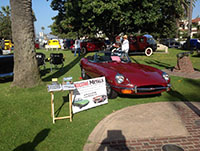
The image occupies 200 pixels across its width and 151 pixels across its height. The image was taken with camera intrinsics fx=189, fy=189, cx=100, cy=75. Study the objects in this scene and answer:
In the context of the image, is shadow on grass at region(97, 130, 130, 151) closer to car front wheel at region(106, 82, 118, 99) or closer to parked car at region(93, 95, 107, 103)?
parked car at region(93, 95, 107, 103)

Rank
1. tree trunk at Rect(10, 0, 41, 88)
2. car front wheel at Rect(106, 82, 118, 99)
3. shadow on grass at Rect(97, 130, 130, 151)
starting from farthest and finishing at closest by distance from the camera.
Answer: tree trunk at Rect(10, 0, 41, 88) < car front wheel at Rect(106, 82, 118, 99) < shadow on grass at Rect(97, 130, 130, 151)

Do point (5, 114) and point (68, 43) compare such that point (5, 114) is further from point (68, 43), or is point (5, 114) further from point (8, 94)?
point (68, 43)

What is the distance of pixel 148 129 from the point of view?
149 inches

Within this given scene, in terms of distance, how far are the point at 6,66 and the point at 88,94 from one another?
5.01 m

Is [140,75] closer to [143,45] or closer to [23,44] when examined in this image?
[23,44]

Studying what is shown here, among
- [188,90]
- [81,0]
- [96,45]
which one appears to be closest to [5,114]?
[188,90]

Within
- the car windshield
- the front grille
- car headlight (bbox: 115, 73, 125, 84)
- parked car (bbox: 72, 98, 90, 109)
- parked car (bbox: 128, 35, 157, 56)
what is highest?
parked car (bbox: 128, 35, 157, 56)

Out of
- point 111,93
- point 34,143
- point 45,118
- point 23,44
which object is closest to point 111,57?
point 111,93

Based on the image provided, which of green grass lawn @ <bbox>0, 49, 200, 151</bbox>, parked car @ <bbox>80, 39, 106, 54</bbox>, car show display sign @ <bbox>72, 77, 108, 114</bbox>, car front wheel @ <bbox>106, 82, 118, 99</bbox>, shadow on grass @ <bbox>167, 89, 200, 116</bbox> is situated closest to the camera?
green grass lawn @ <bbox>0, 49, 200, 151</bbox>

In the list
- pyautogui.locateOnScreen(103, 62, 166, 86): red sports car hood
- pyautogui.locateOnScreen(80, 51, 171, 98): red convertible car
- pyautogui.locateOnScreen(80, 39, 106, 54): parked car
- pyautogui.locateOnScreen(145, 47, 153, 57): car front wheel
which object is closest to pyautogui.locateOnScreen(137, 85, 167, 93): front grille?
pyautogui.locateOnScreen(80, 51, 171, 98): red convertible car

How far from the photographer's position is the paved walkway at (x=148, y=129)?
10.6ft

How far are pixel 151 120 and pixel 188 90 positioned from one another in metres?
3.07

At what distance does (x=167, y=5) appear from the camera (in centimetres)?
1845

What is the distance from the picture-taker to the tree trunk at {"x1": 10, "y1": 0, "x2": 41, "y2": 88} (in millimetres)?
6586
